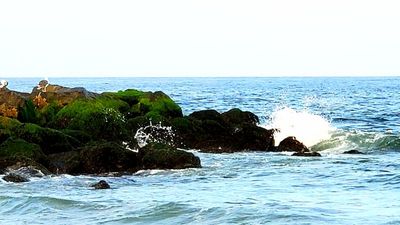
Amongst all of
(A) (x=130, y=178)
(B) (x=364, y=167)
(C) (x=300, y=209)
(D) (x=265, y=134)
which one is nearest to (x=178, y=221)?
(C) (x=300, y=209)

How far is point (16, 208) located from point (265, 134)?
12.6 meters

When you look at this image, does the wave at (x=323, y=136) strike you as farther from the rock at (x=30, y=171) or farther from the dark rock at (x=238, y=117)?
the rock at (x=30, y=171)

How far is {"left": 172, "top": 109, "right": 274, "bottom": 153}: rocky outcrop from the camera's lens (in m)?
25.0

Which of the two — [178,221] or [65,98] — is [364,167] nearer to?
[178,221]

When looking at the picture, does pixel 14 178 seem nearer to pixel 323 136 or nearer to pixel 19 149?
pixel 19 149

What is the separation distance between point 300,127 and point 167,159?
1212cm

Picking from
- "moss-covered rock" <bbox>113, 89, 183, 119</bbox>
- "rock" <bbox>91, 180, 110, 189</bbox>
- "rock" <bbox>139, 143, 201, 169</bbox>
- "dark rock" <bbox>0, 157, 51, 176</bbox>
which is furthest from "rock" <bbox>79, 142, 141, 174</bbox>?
"moss-covered rock" <bbox>113, 89, 183, 119</bbox>

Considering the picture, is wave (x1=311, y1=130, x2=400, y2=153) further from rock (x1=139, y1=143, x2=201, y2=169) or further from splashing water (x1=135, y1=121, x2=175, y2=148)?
rock (x1=139, y1=143, x2=201, y2=169)

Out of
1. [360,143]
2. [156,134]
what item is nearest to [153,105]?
[156,134]

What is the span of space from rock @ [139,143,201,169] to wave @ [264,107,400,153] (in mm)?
7508

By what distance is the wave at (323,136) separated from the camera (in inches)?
1053

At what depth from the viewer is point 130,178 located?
18.4 meters

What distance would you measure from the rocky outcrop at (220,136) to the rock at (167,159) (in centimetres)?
483

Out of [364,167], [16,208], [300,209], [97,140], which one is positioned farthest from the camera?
[97,140]
